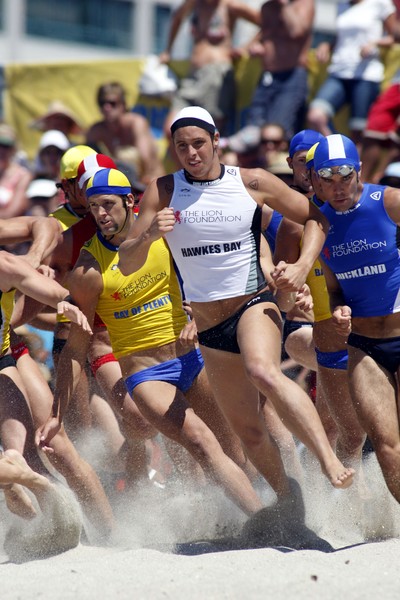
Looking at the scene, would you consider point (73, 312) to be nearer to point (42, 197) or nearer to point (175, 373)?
point (175, 373)

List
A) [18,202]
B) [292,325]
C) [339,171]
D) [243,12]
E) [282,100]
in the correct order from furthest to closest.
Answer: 1. [18,202]
2. [243,12]
3. [282,100]
4. [292,325]
5. [339,171]

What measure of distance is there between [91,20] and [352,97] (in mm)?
17438

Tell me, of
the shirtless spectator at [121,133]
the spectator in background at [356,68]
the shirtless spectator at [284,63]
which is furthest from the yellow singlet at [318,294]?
the shirtless spectator at [121,133]

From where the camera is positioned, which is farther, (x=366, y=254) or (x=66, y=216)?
(x=66, y=216)

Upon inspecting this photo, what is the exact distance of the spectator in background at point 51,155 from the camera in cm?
1158

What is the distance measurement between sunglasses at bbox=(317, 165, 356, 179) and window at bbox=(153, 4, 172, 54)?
2118cm

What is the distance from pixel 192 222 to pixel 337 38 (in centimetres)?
523

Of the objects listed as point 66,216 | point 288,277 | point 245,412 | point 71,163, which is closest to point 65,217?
point 66,216

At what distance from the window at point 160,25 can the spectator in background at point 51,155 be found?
15.2 metres

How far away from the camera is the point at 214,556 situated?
5855 mm

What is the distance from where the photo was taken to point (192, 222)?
621 centimetres

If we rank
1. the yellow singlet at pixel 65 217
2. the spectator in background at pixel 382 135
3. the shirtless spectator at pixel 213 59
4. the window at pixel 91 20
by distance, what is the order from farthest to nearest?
1. the window at pixel 91 20
2. the shirtless spectator at pixel 213 59
3. the spectator in background at pixel 382 135
4. the yellow singlet at pixel 65 217

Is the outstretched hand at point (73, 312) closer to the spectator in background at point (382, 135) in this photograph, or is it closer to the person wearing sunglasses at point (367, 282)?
the person wearing sunglasses at point (367, 282)

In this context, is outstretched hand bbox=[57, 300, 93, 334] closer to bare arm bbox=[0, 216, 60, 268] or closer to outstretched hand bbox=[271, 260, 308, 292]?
bare arm bbox=[0, 216, 60, 268]
